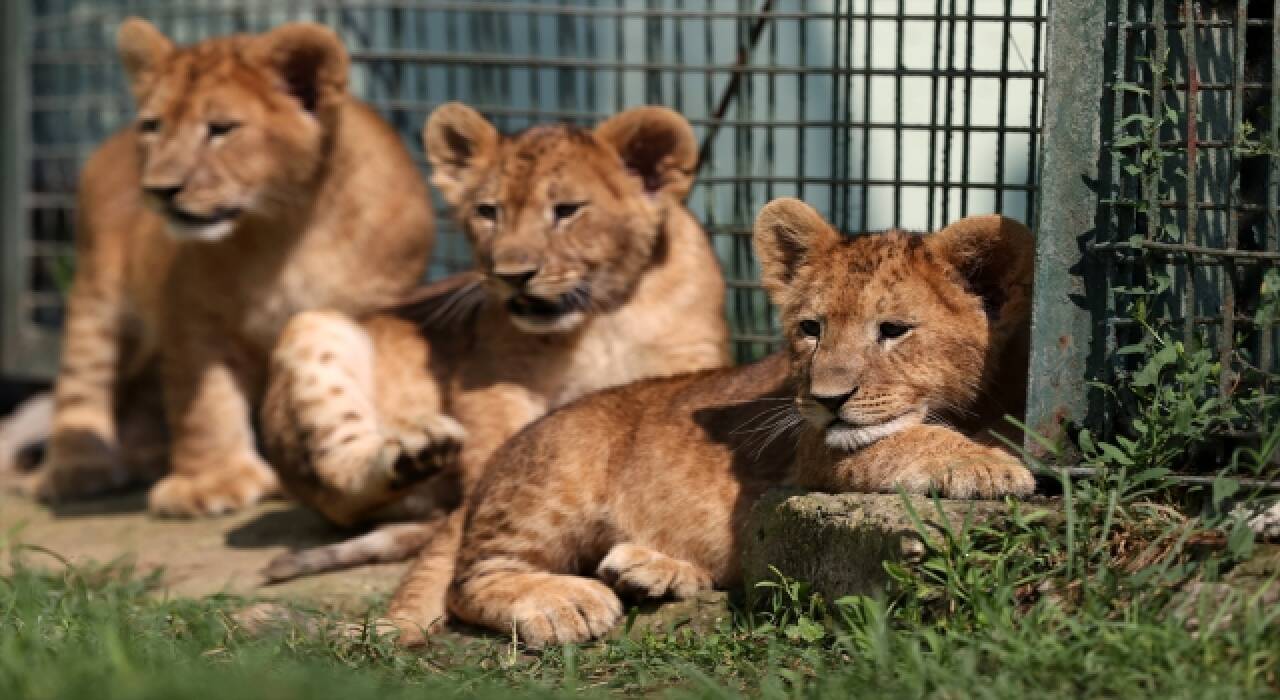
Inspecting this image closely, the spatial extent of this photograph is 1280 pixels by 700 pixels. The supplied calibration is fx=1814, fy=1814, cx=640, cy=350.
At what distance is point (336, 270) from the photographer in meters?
7.29

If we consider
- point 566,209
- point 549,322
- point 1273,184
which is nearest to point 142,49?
point 566,209

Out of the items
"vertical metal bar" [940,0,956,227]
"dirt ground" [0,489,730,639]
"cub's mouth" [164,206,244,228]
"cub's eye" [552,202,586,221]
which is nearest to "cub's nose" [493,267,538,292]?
"cub's eye" [552,202,586,221]

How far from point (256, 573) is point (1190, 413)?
3345 millimetres

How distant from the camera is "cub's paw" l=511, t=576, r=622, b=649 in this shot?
4945 mm

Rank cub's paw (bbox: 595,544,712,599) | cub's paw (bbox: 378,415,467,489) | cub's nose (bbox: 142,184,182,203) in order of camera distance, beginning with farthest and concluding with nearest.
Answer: cub's nose (bbox: 142,184,182,203)
cub's paw (bbox: 378,415,467,489)
cub's paw (bbox: 595,544,712,599)

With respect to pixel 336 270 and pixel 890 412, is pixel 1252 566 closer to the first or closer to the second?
pixel 890 412

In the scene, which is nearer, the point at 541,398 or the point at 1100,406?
the point at 1100,406

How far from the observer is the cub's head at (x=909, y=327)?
4.61 meters

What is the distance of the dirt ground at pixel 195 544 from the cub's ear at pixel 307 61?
5.50ft

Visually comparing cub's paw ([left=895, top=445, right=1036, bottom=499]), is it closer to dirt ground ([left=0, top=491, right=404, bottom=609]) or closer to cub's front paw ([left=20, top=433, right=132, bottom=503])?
dirt ground ([left=0, top=491, right=404, bottom=609])

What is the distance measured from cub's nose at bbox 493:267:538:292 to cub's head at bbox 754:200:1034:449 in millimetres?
1433

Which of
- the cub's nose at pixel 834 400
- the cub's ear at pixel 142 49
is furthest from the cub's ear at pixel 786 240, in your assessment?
the cub's ear at pixel 142 49

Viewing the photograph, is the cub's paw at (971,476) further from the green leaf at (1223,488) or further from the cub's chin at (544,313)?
the cub's chin at (544,313)

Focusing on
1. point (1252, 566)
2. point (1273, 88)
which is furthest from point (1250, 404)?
point (1273, 88)
